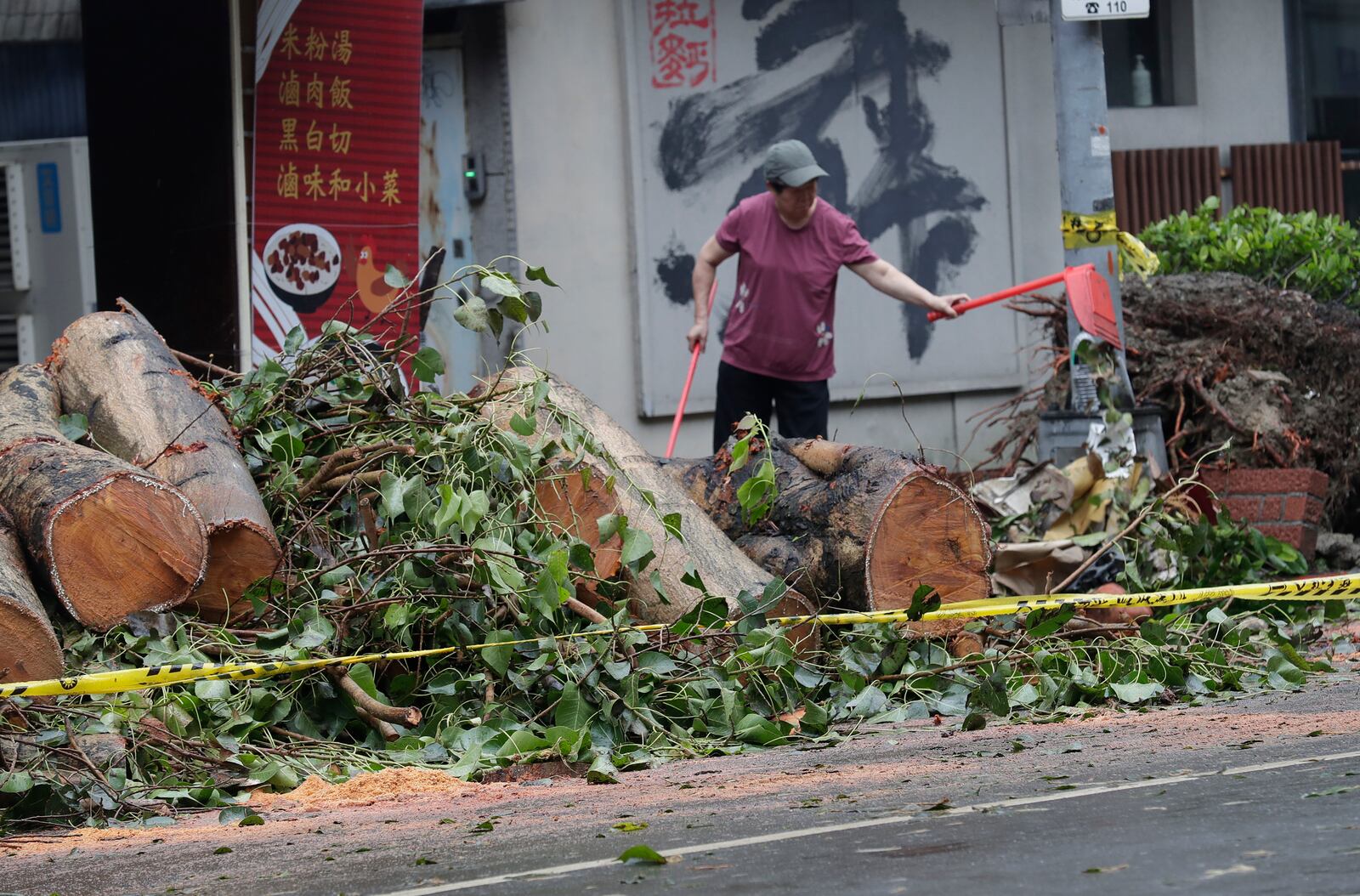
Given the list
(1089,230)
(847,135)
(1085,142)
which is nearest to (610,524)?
(1089,230)

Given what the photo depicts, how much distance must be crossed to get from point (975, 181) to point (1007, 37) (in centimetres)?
94

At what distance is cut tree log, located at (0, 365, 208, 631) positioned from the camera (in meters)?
4.92

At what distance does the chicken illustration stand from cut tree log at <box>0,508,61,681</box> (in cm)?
427

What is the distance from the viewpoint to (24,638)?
15.1 feet

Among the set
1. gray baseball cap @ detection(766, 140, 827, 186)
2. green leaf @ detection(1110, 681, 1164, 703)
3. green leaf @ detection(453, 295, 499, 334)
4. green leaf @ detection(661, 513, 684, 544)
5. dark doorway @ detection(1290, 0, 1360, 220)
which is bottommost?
green leaf @ detection(1110, 681, 1164, 703)

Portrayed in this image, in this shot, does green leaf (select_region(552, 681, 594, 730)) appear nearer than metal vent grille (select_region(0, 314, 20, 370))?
Yes

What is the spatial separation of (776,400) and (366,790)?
380 cm

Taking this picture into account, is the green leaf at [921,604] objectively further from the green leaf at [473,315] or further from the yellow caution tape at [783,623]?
the green leaf at [473,315]

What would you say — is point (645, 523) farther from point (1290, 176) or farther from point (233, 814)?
point (1290, 176)

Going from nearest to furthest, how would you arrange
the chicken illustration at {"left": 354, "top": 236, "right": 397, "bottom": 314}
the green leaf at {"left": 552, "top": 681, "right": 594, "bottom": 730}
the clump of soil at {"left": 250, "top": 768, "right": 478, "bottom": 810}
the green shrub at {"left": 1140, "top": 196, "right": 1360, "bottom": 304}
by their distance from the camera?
the clump of soil at {"left": 250, "top": 768, "right": 478, "bottom": 810} → the green leaf at {"left": 552, "top": 681, "right": 594, "bottom": 730} → the chicken illustration at {"left": 354, "top": 236, "right": 397, "bottom": 314} → the green shrub at {"left": 1140, "top": 196, "right": 1360, "bottom": 304}

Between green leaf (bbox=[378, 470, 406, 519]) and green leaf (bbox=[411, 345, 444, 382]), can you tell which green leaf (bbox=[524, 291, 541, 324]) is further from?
green leaf (bbox=[378, 470, 406, 519])

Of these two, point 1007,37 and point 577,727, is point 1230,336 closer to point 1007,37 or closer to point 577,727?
point 1007,37

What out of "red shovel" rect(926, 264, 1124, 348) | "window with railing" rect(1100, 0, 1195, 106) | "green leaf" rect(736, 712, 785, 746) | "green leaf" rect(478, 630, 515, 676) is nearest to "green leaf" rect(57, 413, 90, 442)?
"green leaf" rect(478, 630, 515, 676)

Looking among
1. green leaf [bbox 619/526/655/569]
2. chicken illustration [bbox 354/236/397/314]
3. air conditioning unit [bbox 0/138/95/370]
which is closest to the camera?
green leaf [bbox 619/526/655/569]
